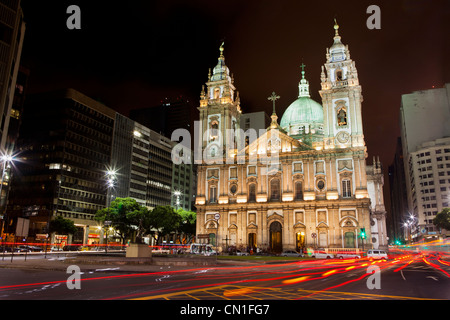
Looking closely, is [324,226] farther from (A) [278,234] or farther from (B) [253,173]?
(B) [253,173]

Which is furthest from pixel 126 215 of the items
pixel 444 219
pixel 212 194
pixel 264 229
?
pixel 444 219

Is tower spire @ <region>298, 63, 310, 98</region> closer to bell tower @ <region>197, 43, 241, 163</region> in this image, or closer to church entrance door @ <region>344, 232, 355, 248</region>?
bell tower @ <region>197, 43, 241, 163</region>

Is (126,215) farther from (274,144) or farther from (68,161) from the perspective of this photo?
(274,144)

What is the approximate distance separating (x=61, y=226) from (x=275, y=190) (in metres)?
41.9

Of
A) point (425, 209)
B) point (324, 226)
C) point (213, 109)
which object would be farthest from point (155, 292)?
point (425, 209)

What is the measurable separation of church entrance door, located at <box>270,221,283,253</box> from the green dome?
29.9 m

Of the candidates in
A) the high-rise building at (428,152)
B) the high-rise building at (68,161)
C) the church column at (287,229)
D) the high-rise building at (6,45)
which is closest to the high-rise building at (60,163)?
the high-rise building at (68,161)

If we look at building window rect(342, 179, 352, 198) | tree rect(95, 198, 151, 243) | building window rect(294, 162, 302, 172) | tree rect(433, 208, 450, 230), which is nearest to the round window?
building window rect(342, 179, 352, 198)

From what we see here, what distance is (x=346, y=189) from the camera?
6131 cm

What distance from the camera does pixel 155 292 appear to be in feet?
42.3

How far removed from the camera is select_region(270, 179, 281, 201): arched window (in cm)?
6531

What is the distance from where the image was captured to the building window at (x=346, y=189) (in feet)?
200

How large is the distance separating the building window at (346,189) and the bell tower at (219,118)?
799 inches
